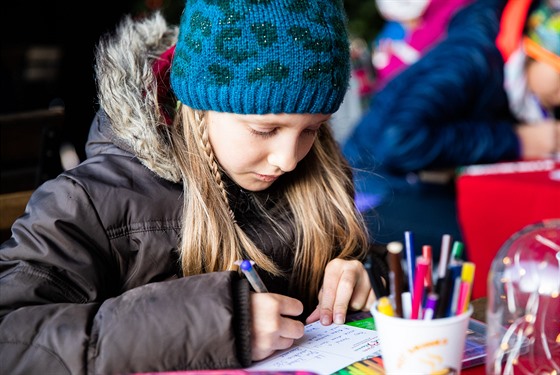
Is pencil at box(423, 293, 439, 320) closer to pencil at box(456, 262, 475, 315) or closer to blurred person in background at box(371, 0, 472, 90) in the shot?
pencil at box(456, 262, 475, 315)

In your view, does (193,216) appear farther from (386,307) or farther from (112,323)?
(386,307)

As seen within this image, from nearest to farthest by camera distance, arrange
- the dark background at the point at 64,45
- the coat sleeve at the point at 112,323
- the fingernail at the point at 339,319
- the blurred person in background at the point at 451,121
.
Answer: the coat sleeve at the point at 112,323 → the fingernail at the point at 339,319 → the blurred person in background at the point at 451,121 → the dark background at the point at 64,45

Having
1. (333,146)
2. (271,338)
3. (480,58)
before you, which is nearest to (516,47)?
(480,58)

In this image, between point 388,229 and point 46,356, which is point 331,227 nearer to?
point 46,356

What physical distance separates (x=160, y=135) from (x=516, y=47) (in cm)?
166

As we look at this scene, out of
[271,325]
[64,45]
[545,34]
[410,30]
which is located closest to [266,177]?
[271,325]

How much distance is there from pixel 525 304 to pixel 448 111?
1533 mm

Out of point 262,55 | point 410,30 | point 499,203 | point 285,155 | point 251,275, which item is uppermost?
point 410,30

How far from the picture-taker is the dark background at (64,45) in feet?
12.3

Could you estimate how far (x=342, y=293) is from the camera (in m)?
1.00

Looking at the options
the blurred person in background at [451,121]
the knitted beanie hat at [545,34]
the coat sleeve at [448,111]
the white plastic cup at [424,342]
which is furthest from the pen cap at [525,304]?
the knitted beanie hat at [545,34]

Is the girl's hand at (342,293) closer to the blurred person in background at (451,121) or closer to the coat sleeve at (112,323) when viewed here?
the coat sleeve at (112,323)

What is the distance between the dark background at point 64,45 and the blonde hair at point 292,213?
1.55m

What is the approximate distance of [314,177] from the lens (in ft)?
4.06
